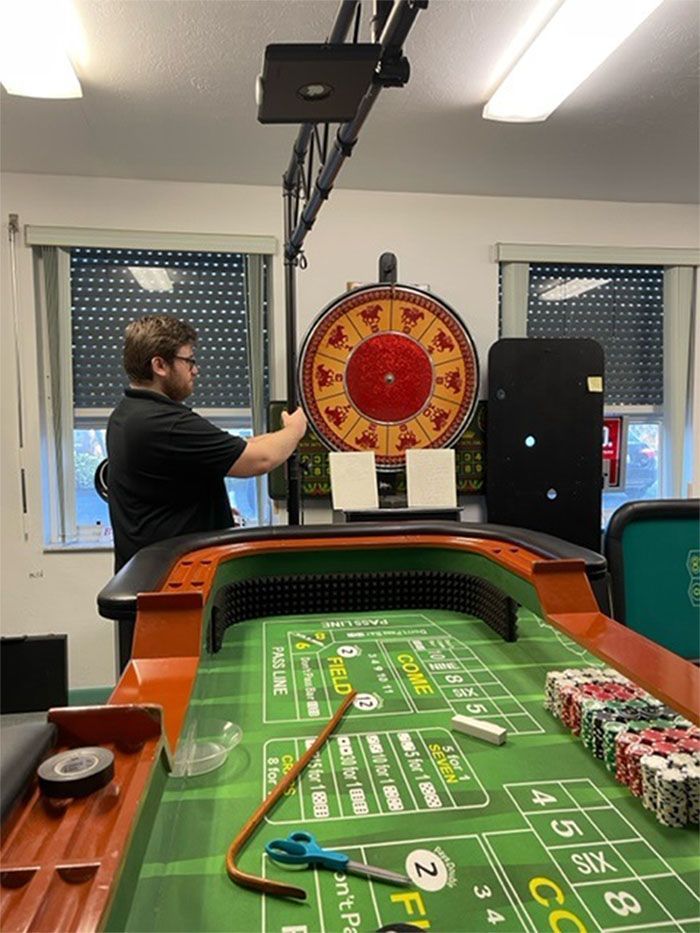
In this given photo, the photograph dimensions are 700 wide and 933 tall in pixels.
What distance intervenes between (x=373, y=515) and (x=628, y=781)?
6.71 ft

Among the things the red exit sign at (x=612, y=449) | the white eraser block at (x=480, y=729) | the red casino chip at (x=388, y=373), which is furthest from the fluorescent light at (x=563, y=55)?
the white eraser block at (x=480, y=729)

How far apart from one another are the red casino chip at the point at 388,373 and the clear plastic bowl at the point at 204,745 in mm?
1985

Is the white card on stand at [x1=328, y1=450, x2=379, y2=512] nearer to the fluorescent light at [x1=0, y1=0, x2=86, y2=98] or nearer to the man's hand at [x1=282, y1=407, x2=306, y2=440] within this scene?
the man's hand at [x1=282, y1=407, x2=306, y2=440]

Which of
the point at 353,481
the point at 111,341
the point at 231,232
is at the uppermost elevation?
the point at 231,232

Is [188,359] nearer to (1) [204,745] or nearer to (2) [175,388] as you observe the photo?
(2) [175,388]

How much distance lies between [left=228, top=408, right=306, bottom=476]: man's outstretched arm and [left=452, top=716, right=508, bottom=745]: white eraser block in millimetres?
1189

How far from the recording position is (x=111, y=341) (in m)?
3.28

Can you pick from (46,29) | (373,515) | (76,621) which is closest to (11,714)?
(76,621)

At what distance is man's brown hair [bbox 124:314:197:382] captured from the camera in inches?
81.2

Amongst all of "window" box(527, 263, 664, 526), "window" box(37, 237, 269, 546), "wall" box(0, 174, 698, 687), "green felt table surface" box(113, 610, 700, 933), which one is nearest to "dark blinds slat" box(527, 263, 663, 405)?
"window" box(527, 263, 664, 526)

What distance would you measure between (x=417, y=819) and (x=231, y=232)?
3117 mm

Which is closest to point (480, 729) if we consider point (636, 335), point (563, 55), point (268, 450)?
point (268, 450)

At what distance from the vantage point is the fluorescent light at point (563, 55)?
1827 millimetres

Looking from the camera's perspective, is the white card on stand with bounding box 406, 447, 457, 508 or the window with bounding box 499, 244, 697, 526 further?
the window with bounding box 499, 244, 697, 526
